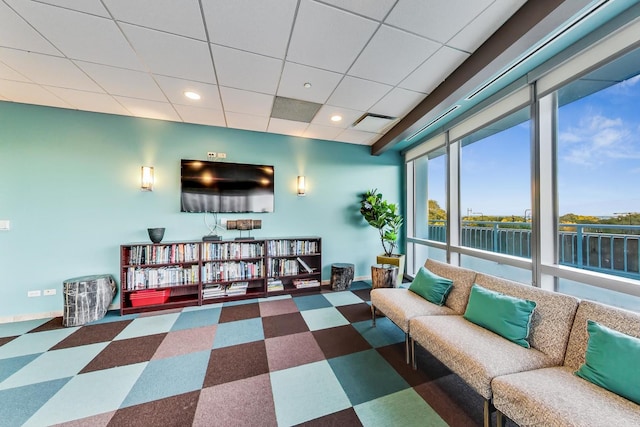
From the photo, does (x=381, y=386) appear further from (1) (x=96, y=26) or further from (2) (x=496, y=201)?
(1) (x=96, y=26)

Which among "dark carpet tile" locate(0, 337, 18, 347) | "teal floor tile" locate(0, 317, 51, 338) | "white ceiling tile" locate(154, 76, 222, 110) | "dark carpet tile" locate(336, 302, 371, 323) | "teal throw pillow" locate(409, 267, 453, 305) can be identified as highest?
"white ceiling tile" locate(154, 76, 222, 110)

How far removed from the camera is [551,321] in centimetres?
161

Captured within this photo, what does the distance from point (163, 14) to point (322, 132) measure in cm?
259

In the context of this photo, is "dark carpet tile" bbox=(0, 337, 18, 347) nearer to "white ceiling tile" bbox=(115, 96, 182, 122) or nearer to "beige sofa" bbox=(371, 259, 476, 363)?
"white ceiling tile" bbox=(115, 96, 182, 122)

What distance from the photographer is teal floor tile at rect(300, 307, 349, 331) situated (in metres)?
2.77

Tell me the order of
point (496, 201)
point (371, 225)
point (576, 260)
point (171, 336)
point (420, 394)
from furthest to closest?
point (371, 225)
point (496, 201)
point (576, 260)
point (171, 336)
point (420, 394)

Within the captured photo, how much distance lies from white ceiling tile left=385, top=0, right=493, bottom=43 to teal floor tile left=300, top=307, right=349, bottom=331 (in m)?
3.10

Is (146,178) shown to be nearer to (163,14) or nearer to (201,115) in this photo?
(201,115)

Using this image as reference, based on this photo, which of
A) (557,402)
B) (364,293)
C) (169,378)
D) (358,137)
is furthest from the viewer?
(358,137)

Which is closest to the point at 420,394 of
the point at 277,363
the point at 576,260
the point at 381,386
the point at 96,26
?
the point at 381,386

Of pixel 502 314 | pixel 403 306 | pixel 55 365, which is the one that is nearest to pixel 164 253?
pixel 55 365

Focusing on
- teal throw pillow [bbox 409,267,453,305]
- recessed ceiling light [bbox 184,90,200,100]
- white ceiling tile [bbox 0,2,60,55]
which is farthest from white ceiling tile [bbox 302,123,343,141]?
white ceiling tile [bbox 0,2,60,55]

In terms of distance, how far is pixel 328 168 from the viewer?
434 centimetres

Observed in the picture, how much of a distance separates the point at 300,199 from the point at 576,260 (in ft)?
13.1
